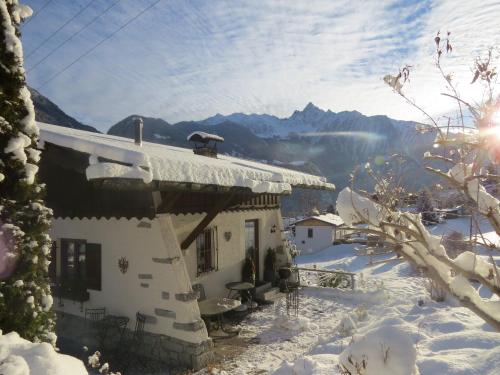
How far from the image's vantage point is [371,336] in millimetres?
3660

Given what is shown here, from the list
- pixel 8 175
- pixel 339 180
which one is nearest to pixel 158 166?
pixel 8 175

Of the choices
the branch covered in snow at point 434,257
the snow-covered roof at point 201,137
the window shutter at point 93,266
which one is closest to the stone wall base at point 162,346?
the window shutter at point 93,266

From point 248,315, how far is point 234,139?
495ft

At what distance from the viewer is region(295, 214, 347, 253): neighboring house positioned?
127 ft

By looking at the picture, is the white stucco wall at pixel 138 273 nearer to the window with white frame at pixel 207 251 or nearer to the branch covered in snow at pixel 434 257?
the window with white frame at pixel 207 251

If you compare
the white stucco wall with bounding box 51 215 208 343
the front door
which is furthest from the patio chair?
the front door

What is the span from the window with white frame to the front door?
80.9 inches

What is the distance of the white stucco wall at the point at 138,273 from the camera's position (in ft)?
24.6

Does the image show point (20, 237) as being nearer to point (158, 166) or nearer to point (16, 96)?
point (16, 96)

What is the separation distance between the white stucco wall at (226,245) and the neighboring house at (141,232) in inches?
1.7

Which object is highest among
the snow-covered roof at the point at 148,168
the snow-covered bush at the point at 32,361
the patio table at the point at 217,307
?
the snow-covered roof at the point at 148,168

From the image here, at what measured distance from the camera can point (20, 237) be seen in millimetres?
4543

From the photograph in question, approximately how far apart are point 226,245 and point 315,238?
97.6 ft

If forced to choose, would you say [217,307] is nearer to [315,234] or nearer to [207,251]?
[207,251]
